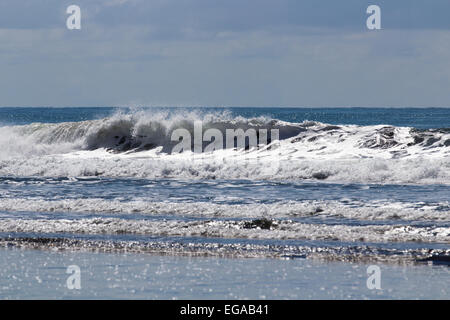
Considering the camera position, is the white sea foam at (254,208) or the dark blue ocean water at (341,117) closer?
the white sea foam at (254,208)

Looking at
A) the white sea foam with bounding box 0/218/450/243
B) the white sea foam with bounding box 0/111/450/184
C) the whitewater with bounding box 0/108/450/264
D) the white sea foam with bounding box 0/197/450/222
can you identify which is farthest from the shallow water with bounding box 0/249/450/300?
the white sea foam with bounding box 0/111/450/184

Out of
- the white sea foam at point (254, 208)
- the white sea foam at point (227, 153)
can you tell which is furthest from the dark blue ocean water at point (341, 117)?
the white sea foam at point (254, 208)

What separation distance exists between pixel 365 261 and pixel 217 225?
4005 mm

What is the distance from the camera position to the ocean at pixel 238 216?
10320 millimetres

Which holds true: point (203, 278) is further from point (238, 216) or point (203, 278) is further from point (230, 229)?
point (238, 216)

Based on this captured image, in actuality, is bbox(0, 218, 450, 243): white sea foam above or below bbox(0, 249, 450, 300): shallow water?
above

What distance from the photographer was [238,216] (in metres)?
16.5

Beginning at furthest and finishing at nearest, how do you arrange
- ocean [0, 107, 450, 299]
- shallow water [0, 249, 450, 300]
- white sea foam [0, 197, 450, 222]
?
white sea foam [0, 197, 450, 222] < ocean [0, 107, 450, 299] < shallow water [0, 249, 450, 300]

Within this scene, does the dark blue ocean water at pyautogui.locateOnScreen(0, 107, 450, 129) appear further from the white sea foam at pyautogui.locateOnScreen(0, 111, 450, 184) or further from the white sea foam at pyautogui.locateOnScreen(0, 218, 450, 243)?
the white sea foam at pyautogui.locateOnScreen(0, 218, 450, 243)

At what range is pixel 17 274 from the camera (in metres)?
10.8

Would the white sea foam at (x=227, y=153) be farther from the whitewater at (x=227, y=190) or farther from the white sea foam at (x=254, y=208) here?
the white sea foam at (x=254, y=208)

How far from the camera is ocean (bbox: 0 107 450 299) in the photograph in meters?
10.3

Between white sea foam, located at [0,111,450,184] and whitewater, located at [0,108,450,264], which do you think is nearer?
whitewater, located at [0,108,450,264]
